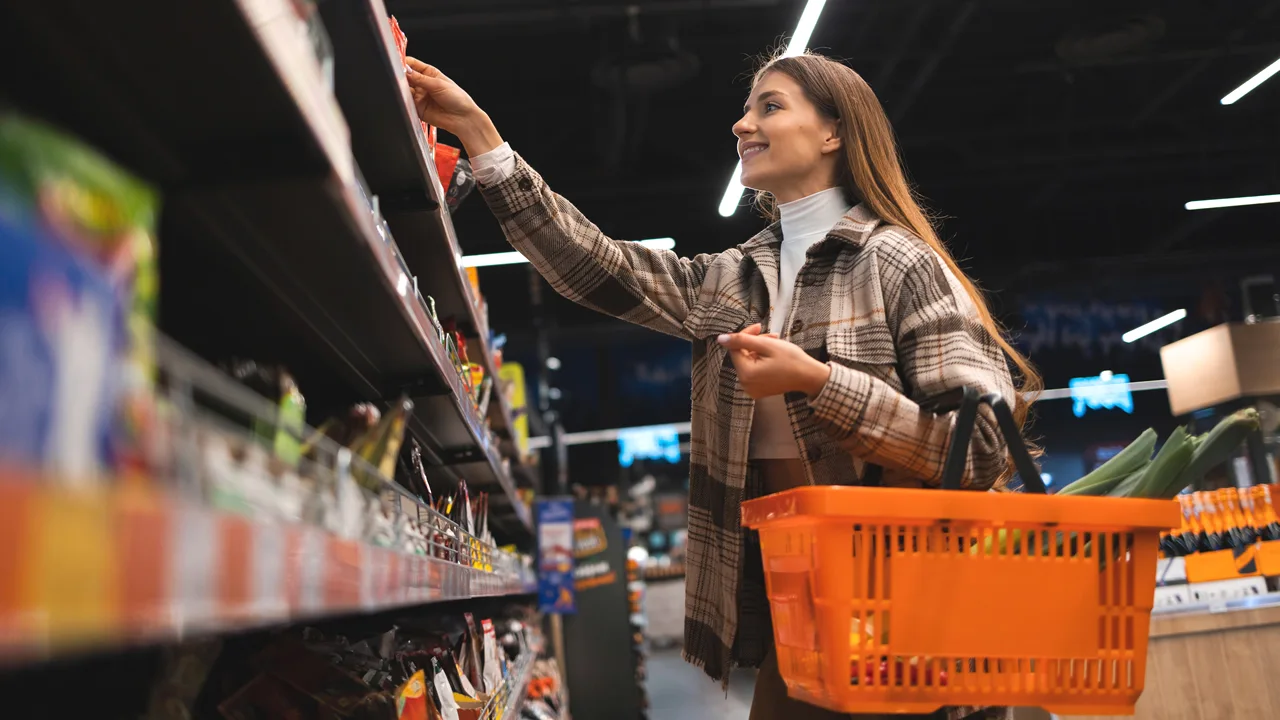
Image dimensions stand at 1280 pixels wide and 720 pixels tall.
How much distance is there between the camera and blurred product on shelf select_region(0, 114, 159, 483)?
474 mm

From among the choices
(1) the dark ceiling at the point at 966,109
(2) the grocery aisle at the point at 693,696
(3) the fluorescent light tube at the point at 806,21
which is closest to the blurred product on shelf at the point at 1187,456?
(3) the fluorescent light tube at the point at 806,21

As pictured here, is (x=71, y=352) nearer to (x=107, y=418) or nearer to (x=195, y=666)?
(x=107, y=418)

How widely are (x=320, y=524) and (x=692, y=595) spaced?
3.90 feet

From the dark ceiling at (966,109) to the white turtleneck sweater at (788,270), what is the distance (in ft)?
18.6

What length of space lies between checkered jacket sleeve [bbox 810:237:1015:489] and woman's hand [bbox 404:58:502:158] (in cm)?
74

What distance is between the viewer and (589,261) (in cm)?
214

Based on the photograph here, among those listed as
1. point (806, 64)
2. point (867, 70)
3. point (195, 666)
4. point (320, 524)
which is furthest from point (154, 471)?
point (867, 70)

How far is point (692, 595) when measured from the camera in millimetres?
1951

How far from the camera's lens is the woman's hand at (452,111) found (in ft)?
6.32

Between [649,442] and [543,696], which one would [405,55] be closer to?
Answer: [543,696]

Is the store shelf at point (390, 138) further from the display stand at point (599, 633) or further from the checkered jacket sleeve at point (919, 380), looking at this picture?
the display stand at point (599, 633)

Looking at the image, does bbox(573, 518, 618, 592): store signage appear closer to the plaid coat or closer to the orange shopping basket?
the plaid coat

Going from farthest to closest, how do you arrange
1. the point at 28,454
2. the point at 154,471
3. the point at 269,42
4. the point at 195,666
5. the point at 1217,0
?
the point at 1217,0
the point at 195,666
the point at 269,42
the point at 154,471
the point at 28,454

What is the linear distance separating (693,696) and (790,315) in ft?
25.5
